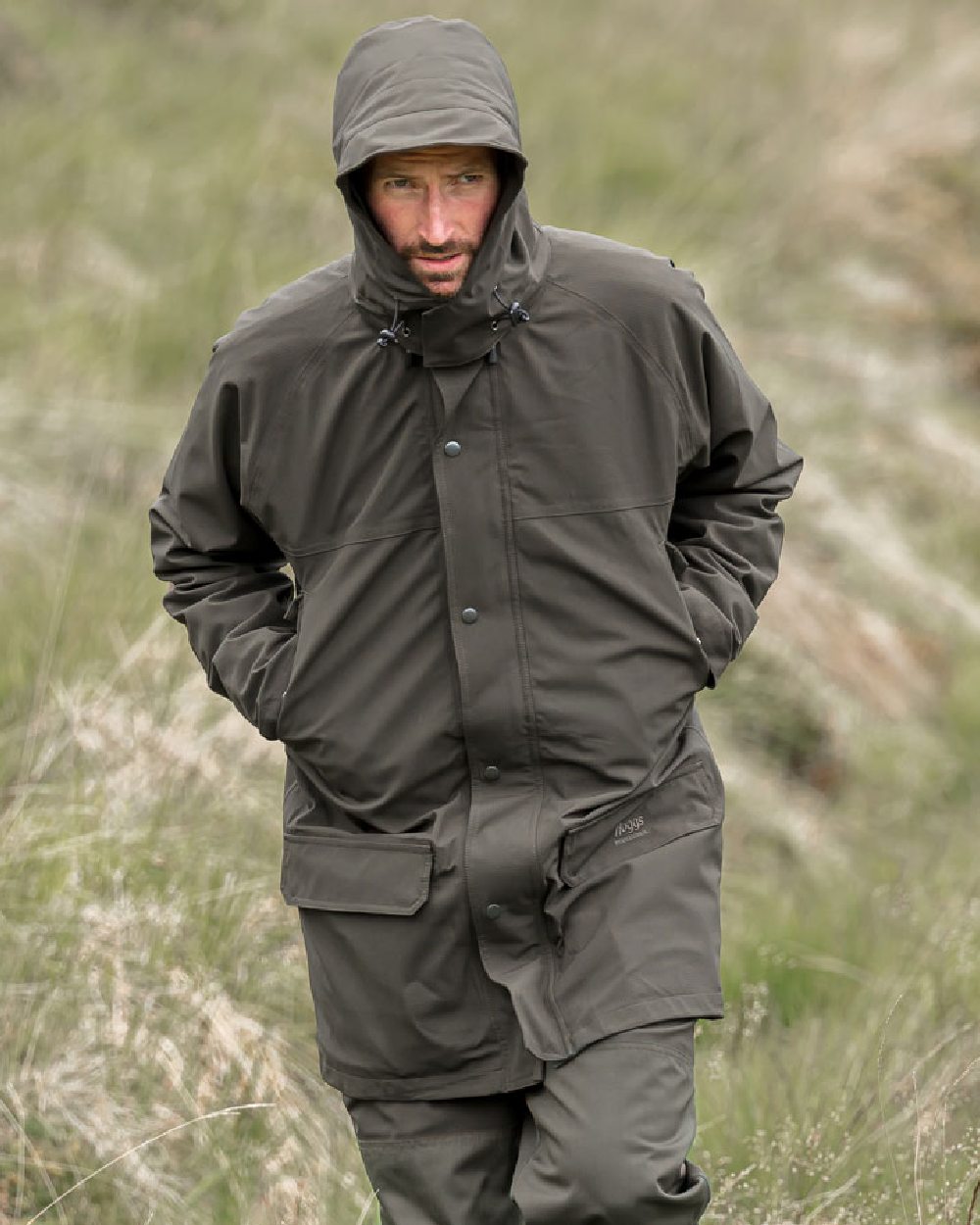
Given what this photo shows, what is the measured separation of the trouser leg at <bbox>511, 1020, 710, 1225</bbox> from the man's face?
1265 millimetres

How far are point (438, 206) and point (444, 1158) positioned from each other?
1570mm

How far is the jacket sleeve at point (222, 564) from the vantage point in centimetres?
354

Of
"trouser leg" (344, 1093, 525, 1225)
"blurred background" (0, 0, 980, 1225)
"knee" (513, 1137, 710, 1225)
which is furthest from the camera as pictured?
"blurred background" (0, 0, 980, 1225)

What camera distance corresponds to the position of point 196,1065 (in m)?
4.32

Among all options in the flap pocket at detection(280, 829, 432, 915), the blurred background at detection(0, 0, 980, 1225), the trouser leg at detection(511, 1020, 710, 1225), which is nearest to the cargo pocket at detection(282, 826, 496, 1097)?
the flap pocket at detection(280, 829, 432, 915)

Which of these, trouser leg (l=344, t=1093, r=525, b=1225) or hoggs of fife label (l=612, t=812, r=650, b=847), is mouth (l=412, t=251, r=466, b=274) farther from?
trouser leg (l=344, t=1093, r=525, b=1225)

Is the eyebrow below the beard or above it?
above

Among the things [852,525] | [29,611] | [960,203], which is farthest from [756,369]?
[29,611]

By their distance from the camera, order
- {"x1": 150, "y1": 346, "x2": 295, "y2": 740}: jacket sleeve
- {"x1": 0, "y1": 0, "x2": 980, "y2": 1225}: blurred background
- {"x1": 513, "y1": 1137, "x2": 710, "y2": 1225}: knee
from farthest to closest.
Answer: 1. {"x1": 0, "y1": 0, "x2": 980, "y2": 1225}: blurred background
2. {"x1": 150, "y1": 346, "x2": 295, "y2": 740}: jacket sleeve
3. {"x1": 513, "y1": 1137, "x2": 710, "y2": 1225}: knee

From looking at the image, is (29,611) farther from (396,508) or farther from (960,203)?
(960,203)

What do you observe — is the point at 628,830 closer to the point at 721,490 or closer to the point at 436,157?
the point at 721,490

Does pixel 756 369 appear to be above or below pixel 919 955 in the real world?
above

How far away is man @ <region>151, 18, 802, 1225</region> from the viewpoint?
3.30 m

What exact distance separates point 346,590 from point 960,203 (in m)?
8.69
